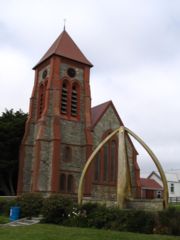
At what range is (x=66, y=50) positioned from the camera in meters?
43.7

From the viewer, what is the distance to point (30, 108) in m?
43.2

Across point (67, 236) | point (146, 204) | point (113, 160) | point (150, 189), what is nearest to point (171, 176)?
point (150, 189)

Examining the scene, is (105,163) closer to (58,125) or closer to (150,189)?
(58,125)

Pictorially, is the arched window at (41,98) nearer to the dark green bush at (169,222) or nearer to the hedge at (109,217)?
the hedge at (109,217)

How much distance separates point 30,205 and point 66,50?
23095mm

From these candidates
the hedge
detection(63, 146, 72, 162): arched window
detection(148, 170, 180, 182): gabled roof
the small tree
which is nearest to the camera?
the hedge

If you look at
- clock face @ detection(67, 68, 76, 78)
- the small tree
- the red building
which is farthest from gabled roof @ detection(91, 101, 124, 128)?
the red building

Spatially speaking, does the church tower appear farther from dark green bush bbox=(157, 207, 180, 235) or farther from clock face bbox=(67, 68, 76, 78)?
dark green bush bbox=(157, 207, 180, 235)

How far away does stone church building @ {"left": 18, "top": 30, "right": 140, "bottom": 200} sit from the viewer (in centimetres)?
3769

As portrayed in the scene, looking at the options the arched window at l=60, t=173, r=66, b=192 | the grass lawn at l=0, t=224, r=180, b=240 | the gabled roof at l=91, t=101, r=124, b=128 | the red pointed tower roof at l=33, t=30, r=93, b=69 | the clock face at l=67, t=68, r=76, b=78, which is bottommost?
the grass lawn at l=0, t=224, r=180, b=240

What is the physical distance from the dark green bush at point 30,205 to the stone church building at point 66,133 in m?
9.27

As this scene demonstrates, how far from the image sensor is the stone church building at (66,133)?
37.7 metres

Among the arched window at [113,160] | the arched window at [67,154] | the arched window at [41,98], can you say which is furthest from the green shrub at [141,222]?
the arched window at [41,98]

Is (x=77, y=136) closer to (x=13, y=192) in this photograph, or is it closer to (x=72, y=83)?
(x=72, y=83)
